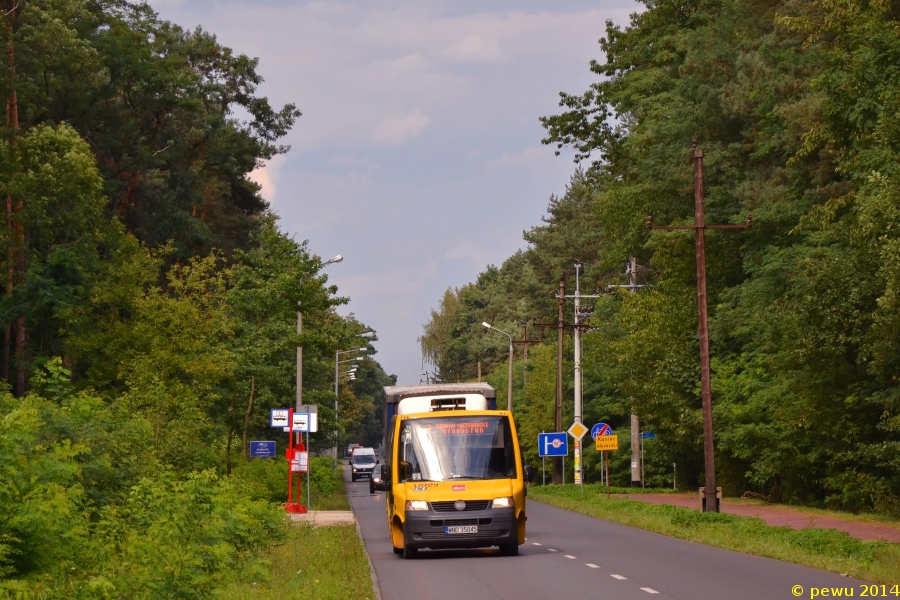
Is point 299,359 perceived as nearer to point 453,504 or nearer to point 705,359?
point 705,359

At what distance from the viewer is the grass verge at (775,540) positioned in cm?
1720

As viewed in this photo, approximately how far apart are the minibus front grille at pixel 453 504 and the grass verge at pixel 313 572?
4.80 feet

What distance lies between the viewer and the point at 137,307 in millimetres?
45312

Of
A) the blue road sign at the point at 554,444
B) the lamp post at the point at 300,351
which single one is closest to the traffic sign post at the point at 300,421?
the lamp post at the point at 300,351

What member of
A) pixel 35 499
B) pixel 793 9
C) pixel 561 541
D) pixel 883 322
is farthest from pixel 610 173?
pixel 35 499

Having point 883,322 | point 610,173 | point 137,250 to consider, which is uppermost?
point 610,173

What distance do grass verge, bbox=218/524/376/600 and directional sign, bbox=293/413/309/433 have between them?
8.11 meters

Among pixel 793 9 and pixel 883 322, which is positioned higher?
pixel 793 9

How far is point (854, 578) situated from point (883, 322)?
12.0 metres

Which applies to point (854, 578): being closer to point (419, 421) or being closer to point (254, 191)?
point (419, 421)

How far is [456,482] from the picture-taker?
2066cm

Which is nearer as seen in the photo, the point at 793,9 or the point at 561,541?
the point at 561,541

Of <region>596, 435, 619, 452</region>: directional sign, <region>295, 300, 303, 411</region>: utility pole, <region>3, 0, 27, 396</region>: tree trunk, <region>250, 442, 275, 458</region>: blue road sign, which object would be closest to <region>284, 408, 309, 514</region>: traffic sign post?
<region>250, 442, 275, 458</region>: blue road sign

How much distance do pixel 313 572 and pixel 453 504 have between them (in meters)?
3.85
